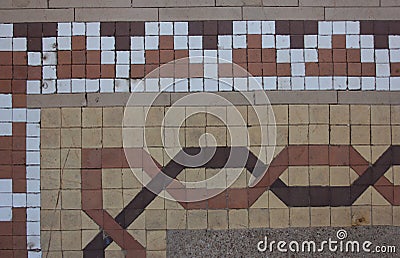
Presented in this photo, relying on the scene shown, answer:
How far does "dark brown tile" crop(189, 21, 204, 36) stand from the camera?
11.3 ft

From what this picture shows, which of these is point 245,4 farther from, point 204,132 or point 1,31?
point 1,31

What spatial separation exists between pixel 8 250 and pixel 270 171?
1.85m

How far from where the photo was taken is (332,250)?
3381 mm

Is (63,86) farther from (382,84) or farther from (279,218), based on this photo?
(382,84)

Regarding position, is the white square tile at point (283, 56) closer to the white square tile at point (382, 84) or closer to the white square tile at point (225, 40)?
the white square tile at point (225, 40)

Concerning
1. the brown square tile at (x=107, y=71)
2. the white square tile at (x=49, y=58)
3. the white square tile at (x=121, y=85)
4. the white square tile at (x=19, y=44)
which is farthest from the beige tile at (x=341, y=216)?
the white square tile at (x=19, y=44)

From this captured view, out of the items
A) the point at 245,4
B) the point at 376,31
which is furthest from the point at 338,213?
the point at 245,4

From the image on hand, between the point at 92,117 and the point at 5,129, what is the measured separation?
604mm

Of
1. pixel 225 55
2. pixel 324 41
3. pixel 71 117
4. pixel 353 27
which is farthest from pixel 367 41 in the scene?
pixel 71 117

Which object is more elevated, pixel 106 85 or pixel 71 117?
pixel 106 85

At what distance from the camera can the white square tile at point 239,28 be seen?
3447mm

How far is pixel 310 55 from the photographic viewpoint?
3453 mm

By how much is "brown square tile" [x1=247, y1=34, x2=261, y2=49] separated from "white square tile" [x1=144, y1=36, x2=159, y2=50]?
638mm

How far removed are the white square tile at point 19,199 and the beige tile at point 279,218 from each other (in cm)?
168
